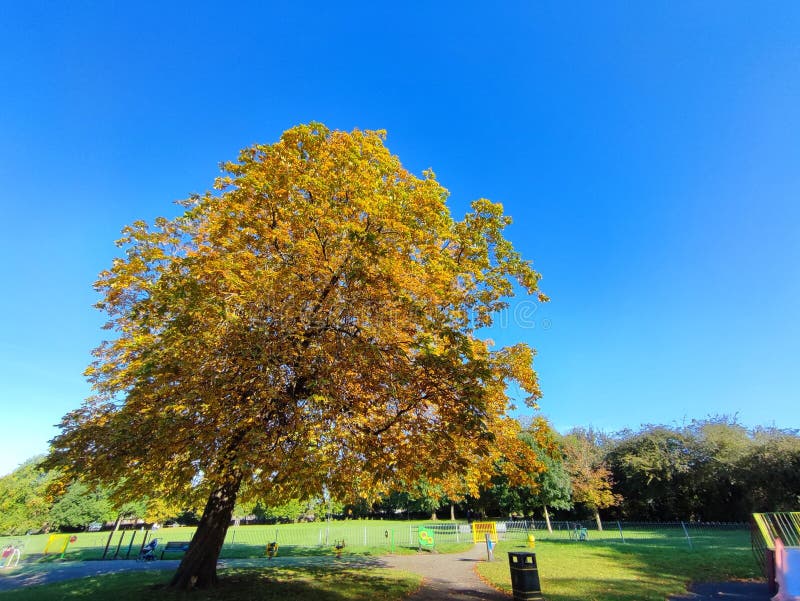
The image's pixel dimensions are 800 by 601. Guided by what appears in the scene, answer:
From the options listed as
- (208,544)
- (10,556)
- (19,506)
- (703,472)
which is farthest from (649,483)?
(19,506)

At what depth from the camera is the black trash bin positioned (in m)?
9.04

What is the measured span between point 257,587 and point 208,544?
1.95 metres

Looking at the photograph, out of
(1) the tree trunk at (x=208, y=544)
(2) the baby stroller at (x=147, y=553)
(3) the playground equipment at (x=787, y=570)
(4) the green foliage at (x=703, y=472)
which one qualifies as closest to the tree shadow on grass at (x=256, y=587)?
(1) the tree trunk at (x=208, y=544)

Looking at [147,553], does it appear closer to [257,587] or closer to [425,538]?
[425,538]

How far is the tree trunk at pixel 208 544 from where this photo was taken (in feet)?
34.1


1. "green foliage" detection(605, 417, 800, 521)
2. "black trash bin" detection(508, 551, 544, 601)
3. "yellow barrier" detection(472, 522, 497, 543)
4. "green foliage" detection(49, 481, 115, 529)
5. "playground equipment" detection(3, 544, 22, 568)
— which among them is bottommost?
"playground equipment" detection(3, 544, 22, 568)

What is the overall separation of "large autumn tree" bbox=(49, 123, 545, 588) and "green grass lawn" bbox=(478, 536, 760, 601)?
3619 millimetres

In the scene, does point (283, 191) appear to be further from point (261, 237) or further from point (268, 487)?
point (268, 487)

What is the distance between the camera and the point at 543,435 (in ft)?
34.3

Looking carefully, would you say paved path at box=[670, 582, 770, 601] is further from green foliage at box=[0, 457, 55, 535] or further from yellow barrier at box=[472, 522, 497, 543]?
green foliage at box=[0, 457, 55, 535]

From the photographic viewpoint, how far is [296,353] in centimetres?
887

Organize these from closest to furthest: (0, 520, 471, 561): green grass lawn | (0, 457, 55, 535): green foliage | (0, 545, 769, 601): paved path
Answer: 1. (0, 545, 769, 601): paved path
2. (0, 520, 471, 561): green grass lawn
3. (0, 457, 55, 535): green foliage

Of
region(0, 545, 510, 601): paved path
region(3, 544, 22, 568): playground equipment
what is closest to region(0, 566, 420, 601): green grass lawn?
region(0, 545, 510, 601): paved path

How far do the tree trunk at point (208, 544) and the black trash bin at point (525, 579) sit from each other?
749cm
